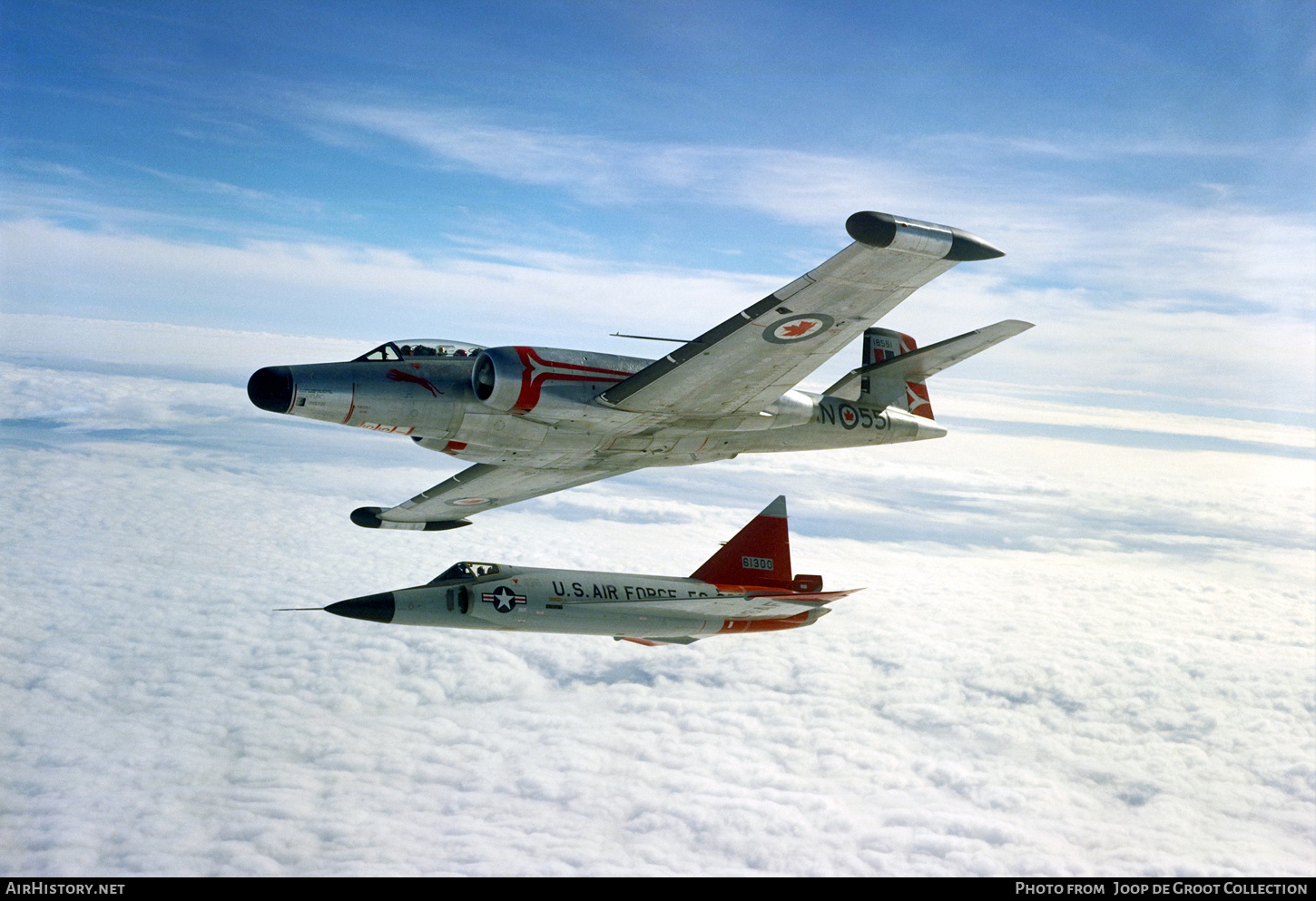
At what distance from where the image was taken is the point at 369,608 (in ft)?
A: 81.2

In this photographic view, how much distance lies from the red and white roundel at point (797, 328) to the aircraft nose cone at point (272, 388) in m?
9.34

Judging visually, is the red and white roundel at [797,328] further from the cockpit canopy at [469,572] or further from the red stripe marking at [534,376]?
the cockpit canopy at [469,572]

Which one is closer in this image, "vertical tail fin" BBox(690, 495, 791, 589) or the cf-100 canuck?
the cf-100 canuck

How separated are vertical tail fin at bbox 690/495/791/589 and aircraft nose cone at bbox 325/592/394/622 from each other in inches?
460

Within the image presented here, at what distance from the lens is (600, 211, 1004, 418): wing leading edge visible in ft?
40.1

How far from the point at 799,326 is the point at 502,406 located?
243 inches

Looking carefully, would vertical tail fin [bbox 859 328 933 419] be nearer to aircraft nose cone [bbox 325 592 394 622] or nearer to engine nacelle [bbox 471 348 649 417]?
engine nacelle [bbox 471 348 649 417]

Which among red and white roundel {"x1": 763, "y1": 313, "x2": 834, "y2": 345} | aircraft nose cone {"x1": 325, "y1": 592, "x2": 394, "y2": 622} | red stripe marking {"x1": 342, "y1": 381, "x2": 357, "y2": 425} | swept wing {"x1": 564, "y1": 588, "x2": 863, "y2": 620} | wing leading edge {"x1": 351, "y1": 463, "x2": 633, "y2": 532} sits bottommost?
swept wing {"x1": 564, "y1": 588, "x2": 863, "y2": 620}

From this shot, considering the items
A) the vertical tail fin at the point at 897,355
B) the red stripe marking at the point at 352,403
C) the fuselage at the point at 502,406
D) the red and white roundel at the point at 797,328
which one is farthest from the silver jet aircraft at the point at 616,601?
the red and white roundel at the point at 797,328

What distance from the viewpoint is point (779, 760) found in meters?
106

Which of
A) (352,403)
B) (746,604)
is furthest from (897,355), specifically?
(352,403)

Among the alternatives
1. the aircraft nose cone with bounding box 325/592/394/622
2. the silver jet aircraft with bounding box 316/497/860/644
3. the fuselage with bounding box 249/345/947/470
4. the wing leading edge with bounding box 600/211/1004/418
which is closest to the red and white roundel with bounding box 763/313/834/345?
the wing leading edge with bounding box 600/211/1004/418

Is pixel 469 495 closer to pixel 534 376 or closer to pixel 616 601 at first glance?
pixel 616 601

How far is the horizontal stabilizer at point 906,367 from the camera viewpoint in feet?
69.6
